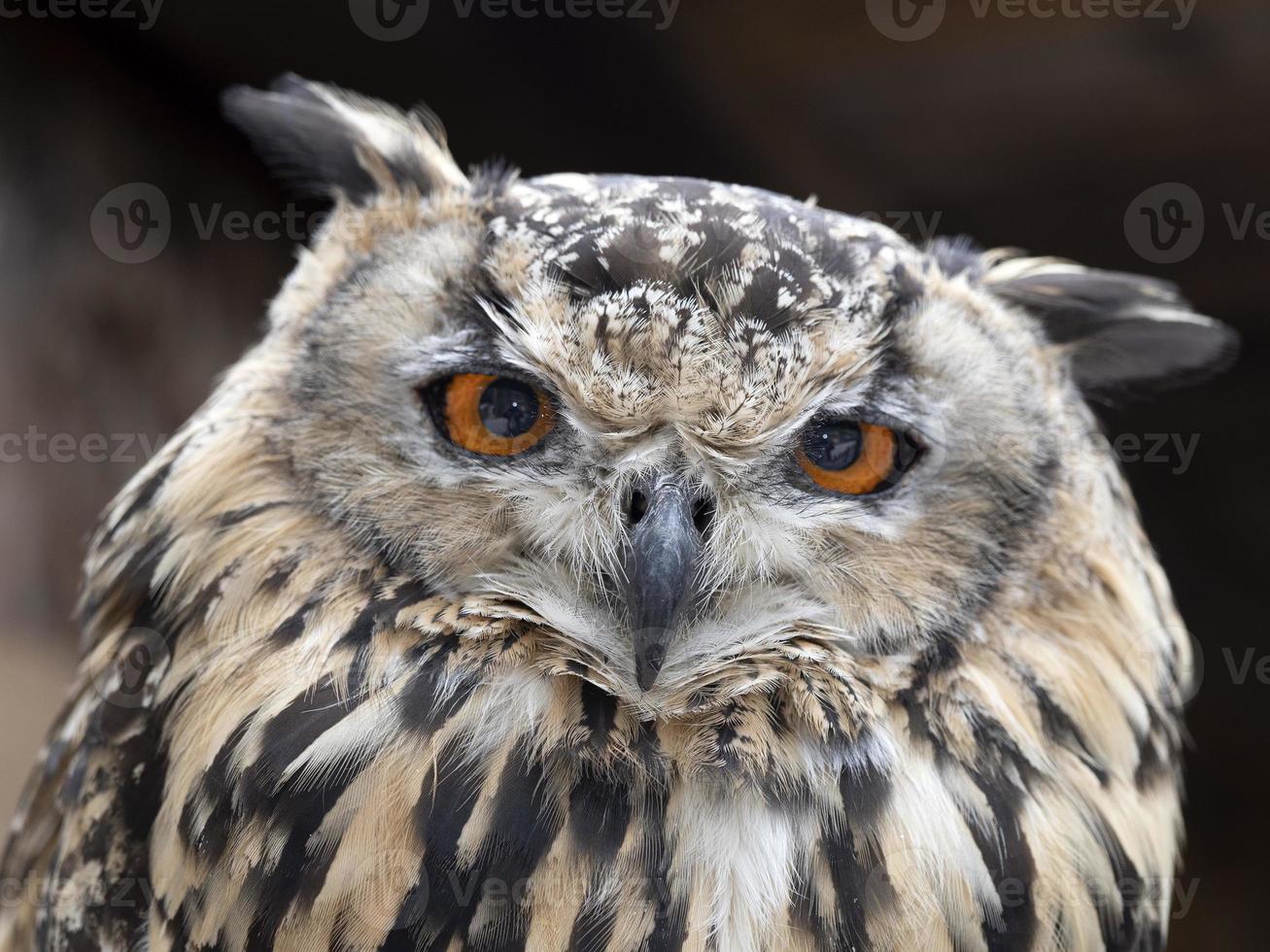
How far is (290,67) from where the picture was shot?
8.00 ft

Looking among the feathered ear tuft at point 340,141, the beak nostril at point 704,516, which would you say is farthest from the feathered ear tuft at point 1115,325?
the feathered ear tuft at point 340,141

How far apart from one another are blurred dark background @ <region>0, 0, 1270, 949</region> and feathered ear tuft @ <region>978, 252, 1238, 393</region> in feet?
2.43

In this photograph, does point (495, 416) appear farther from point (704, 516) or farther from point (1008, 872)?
point (1008, 872)

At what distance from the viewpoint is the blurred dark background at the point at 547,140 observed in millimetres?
2021

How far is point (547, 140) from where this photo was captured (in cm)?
255

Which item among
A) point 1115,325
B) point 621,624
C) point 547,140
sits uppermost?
point 547,140

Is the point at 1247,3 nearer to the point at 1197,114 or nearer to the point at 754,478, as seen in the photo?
the point at 1197,114

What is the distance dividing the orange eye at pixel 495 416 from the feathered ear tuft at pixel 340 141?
32cm

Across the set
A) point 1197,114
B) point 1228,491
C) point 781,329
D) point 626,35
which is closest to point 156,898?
point 781,329

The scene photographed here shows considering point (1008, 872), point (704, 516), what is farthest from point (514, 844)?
point (1008, 872)

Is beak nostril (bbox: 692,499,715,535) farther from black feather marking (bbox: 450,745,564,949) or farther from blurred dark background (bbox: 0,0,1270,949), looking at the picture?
blurred dark background (bbox: 0,0,1270,949)

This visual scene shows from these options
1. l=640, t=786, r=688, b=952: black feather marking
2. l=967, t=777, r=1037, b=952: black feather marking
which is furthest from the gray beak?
l=967, t=777, r=1037, b=952: black feather marking

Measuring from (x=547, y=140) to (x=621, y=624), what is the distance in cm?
178

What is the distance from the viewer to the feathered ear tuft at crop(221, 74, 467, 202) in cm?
127
